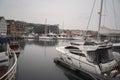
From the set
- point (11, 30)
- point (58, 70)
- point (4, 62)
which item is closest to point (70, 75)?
point (58, 70)

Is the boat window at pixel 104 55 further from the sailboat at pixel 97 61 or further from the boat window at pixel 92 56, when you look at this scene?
the boat window at pixel 92 56

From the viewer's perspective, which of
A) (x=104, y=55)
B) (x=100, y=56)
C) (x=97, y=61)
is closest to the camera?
(x=97, y=61)

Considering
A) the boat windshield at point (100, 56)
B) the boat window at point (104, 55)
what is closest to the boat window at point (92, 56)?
the boat windshield at point (100, 56)

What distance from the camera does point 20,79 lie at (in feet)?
37.5

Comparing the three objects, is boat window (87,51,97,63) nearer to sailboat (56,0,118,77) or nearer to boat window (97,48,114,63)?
sailboat (56,0,118,77)

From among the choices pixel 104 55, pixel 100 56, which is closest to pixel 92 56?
pixel 100 56

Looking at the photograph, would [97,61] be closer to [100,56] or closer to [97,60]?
[97,60]

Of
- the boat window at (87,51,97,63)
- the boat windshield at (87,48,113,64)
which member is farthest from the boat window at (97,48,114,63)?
the boat window at (87,51,97,63)

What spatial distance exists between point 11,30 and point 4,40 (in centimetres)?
7019

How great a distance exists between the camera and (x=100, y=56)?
11328 mm

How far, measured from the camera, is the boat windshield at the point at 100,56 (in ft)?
36.6

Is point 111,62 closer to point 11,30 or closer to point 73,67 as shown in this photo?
point 73,67

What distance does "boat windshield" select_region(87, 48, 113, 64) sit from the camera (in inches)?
439

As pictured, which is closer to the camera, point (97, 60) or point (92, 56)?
point (97, 60)
